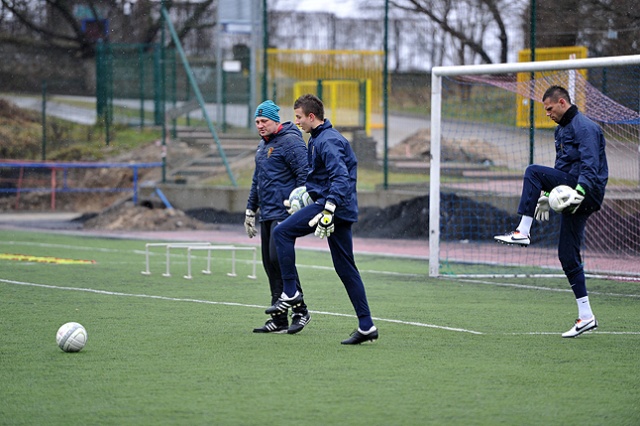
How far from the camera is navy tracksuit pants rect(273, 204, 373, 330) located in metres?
8.16

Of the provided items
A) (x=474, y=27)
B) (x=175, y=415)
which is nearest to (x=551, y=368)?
(x=175, y=415)

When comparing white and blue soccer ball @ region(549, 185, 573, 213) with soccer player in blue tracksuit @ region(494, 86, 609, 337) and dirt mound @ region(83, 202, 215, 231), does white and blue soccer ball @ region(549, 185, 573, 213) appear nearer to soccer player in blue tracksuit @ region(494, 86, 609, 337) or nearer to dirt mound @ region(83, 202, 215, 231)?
soccer player in blue tracksuit @ region(494, 86, 609, 337)

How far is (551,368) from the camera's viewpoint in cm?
731

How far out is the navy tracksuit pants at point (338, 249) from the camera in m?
8.16

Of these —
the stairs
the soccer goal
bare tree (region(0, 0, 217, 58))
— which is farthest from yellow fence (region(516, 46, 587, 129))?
bare tree (region(0, 0, 217, 58))

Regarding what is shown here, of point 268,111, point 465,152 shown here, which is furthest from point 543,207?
point 465,152

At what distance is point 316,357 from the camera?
Result: 768cm

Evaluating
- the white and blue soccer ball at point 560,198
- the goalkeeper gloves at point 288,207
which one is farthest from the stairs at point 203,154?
the white and blue soccer ball at point 560,198

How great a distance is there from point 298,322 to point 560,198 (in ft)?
8.04

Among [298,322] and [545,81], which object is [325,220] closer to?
[298,322]

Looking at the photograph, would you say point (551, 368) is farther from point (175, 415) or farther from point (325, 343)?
point (175, 415)

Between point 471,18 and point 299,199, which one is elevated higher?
point 471,18

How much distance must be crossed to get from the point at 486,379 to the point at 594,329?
2579 mm

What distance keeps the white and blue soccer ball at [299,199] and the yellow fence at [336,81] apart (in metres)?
14.4
